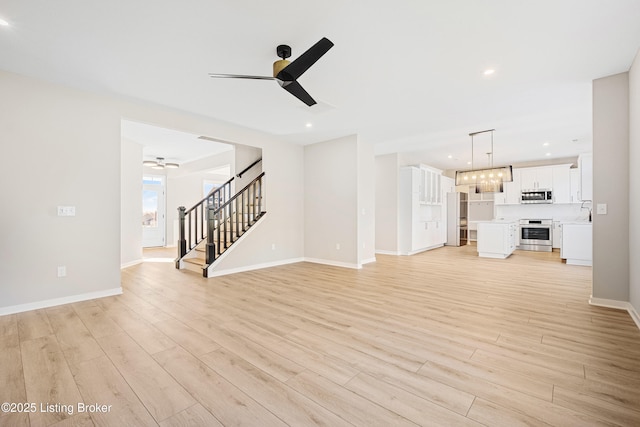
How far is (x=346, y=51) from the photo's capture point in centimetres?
283

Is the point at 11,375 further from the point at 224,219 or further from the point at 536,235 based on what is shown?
the point at 536,235

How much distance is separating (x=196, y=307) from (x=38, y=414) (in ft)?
5.88

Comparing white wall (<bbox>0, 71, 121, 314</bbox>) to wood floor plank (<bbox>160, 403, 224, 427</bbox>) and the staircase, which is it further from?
wood floor plank (<bbox>160, 403, 224, 427</bbox>)

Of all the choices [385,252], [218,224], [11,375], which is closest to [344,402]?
[11,375]

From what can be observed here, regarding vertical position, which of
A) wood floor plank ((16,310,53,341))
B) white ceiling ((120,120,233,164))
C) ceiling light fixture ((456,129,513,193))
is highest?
white ceiling ((120,120,233,164))

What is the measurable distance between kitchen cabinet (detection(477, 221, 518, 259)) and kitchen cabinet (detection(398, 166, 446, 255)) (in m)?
1.54

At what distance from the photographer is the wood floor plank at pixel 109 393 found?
1521 mm

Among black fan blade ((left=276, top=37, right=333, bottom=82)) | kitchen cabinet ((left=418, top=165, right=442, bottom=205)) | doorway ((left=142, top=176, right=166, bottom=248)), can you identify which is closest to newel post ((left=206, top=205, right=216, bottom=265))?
black fan blade ((left=276, top=37, right=333, bottom=82))

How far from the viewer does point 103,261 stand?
3.87 m

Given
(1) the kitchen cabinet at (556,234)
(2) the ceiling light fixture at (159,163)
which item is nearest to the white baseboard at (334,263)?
(2) the ceiling light fixture at (159,163)

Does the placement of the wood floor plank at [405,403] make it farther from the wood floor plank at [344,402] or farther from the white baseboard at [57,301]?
the white baseboard at [57,301]

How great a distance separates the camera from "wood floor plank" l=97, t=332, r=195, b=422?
1624mm

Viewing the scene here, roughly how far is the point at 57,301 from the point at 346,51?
4.60m

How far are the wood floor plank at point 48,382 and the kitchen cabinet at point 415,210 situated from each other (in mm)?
7101
